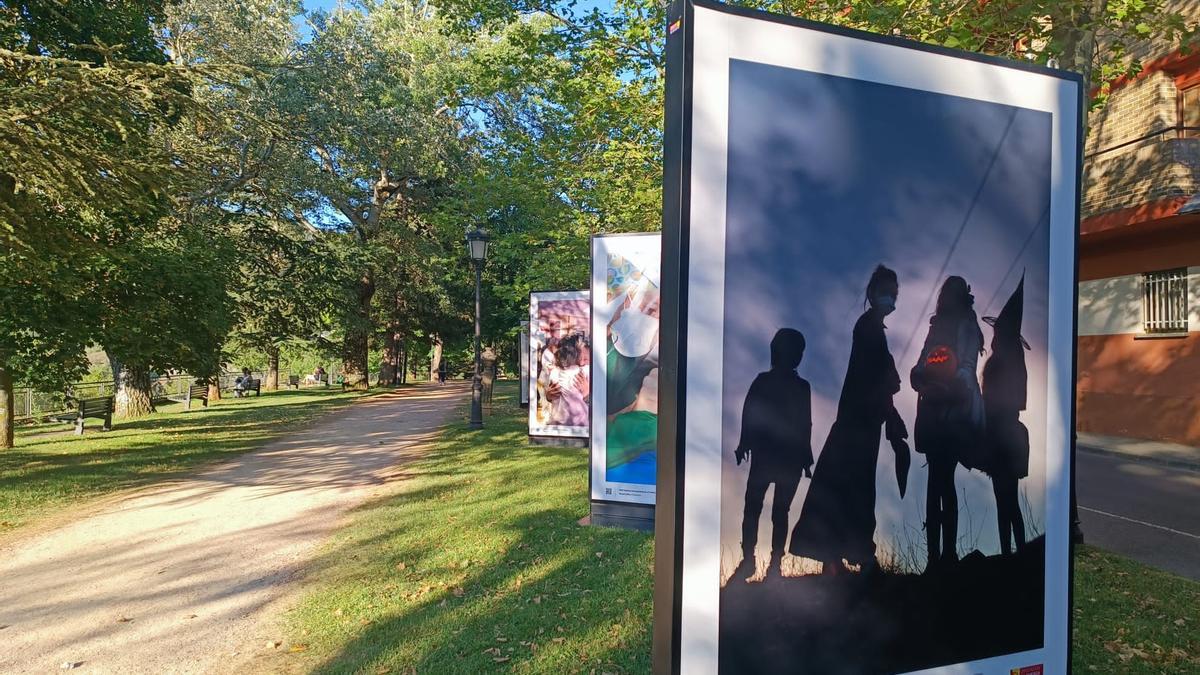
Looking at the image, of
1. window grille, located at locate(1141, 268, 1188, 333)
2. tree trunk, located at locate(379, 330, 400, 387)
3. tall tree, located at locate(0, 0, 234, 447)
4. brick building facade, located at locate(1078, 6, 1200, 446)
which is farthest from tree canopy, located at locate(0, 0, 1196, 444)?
tree trunk, located at locate(379, 330, 400, 387)

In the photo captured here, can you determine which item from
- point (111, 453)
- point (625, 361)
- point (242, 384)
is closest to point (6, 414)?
point (111, 453)

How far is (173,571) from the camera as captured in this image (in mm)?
6043

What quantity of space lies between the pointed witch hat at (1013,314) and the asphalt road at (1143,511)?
5.12 meters

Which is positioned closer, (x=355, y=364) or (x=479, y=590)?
(x=479, y=590)

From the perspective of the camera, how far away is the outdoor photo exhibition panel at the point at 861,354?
187 cm

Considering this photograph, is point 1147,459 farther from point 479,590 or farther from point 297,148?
point 297,148

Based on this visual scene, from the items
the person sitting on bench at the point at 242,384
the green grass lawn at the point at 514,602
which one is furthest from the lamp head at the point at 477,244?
the person sitting on bench at the point at 242,384

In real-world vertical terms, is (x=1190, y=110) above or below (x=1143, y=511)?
above

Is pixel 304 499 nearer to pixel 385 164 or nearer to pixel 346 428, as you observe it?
pixel 346 428

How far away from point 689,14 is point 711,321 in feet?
2.56

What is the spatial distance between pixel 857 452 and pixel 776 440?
0.95 feet

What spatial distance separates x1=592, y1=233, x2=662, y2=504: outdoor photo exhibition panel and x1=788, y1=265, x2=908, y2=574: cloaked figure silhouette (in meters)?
4.90

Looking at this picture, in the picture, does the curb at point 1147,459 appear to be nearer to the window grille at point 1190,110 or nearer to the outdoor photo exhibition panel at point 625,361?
the window grille at point 1190,110

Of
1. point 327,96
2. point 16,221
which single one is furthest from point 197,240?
point 327,96
